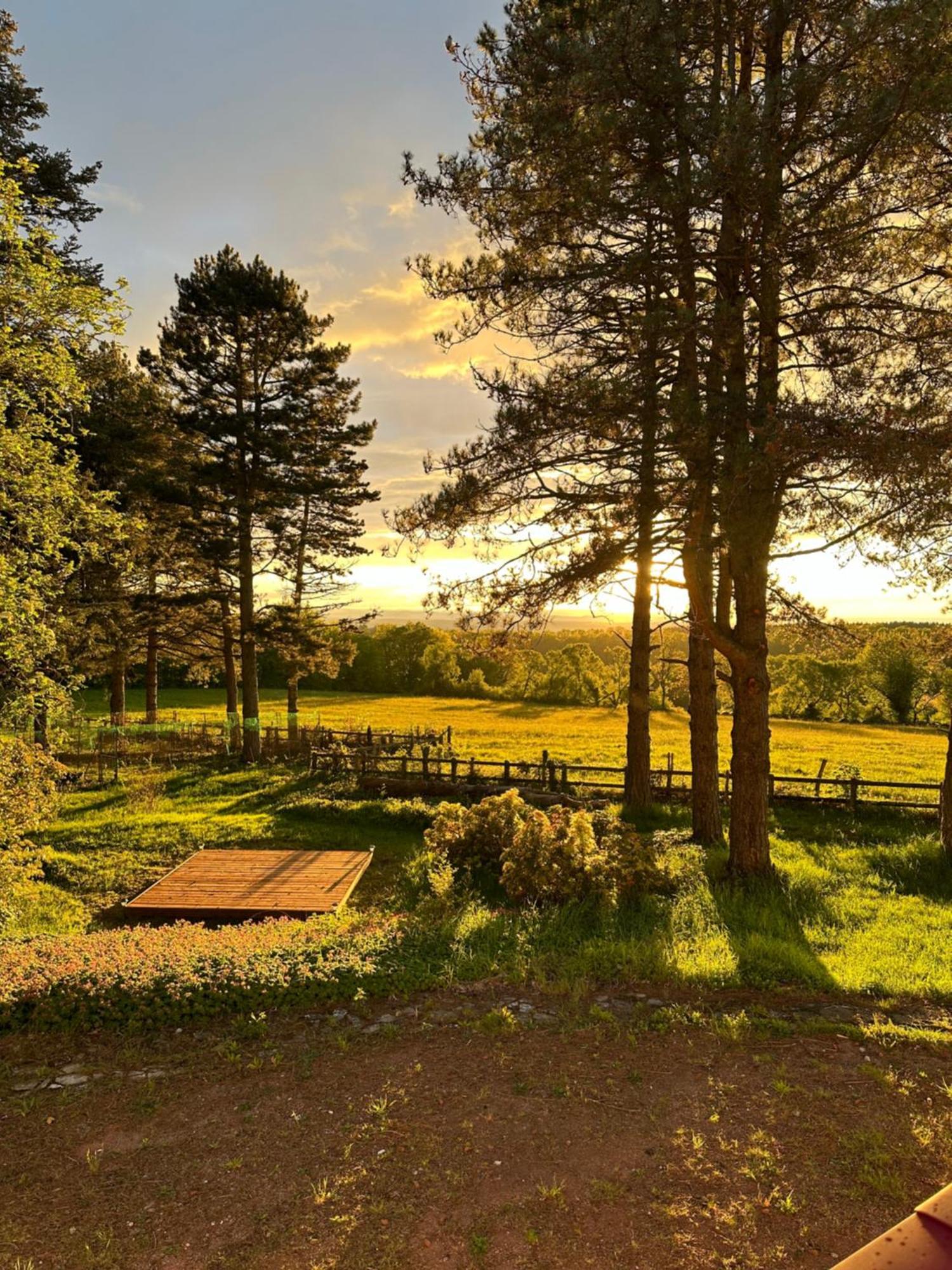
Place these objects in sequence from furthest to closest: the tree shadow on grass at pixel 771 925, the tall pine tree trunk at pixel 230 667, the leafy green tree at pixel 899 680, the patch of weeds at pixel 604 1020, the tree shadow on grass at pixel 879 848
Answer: the leafy green tree at pixel 899 680
the tall pine tree trunk at pixel 230 667
the tree shadow on grass at pixel 879 848
the tree shadow on grass at pixel 771 925
the patch of weeds at pixel 604 1020

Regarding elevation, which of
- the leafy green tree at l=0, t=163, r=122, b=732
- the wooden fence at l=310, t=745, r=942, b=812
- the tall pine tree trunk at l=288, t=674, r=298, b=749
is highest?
the leafy green tree at l=0, t=163, r=122, b=732

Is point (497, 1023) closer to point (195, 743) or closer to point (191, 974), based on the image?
point (191, 974)

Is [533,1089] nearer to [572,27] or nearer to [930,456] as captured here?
[930,456]

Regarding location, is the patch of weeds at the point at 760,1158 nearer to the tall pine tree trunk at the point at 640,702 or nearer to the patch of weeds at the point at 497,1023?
the patch of weeds at the point at 497,1023

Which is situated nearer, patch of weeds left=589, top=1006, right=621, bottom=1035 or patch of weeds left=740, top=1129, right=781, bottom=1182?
patch of weeds left=740, top=1129, right=781, bottom=1182

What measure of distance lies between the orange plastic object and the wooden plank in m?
11.5

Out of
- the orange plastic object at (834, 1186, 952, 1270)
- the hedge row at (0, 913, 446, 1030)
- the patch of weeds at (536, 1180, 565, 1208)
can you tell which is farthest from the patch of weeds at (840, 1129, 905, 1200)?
the orange plastic object at (834, 1186, 952, 1270)

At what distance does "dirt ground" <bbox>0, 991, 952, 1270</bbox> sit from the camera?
4.29 metres

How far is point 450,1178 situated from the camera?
4.83 meters

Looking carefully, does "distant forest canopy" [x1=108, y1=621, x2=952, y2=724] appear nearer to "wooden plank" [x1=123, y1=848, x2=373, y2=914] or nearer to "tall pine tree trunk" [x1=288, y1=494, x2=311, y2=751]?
"tall pine tree trunk" [x1=288, y1=494, x2=311, y2=751]

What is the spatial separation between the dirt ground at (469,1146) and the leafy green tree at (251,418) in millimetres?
19538

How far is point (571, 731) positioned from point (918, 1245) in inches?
1541

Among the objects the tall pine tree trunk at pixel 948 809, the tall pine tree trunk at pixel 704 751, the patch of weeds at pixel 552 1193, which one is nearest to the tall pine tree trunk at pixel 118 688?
the tall pine tree trunk at pixel 704 751

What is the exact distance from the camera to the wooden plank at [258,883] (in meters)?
11.9
